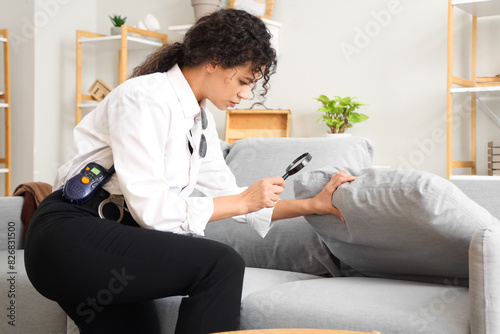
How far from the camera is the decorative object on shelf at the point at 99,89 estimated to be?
4.15 meters

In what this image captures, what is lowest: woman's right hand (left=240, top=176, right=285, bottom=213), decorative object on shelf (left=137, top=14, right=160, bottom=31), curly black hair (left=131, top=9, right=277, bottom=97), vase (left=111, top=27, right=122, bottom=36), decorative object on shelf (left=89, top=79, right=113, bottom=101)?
woman's right hand (left=240, top=176, right=285, bottom=213)

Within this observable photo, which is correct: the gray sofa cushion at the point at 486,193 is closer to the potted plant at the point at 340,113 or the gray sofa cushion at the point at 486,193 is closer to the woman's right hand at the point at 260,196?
the woman's right hand at the point at 260,196

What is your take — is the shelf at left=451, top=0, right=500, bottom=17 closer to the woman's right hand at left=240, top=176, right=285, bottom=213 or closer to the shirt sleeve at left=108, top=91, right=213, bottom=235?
the woman's right hand at left=240, top=176, right=285, bottom=213

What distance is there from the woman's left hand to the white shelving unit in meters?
1.57

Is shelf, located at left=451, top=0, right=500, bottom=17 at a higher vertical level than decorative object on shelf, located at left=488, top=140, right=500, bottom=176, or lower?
higher

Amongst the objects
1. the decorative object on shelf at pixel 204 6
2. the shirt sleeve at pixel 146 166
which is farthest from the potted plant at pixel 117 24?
the shirt sleeve at pixel 146 166

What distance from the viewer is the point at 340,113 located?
10.8 ft

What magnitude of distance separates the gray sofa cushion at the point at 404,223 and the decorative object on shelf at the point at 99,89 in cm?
290

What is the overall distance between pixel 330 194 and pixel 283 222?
0.43m

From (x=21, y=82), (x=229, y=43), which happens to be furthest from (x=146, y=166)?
(x=21, y=82)

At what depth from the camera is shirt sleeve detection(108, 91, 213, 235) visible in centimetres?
132

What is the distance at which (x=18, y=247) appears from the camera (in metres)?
2.29

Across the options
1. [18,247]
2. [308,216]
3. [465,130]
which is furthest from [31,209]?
[465,130]

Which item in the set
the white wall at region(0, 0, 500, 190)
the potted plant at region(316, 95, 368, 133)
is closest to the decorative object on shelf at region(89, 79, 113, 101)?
the white wall at region(0, 0, 500, 190)
